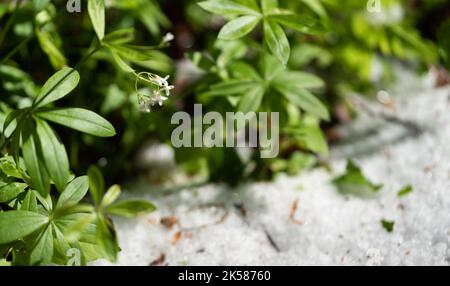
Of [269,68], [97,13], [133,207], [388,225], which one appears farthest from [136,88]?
[388,225]

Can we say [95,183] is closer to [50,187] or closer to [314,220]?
[50,187]

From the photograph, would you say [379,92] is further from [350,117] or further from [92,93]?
[92,93]

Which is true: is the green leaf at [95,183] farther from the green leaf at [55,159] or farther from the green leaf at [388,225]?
the green leaf at [388,225]

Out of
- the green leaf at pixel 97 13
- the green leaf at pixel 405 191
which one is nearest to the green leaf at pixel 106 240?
the green leaf at pixel 97 13

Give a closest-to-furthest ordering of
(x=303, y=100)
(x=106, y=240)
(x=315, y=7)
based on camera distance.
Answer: (x=106, y=240)
(x=303, y=100)
(x=315, y=7)

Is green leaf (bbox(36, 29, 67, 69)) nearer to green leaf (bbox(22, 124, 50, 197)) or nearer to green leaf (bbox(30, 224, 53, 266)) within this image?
green leaf (bbox(22, 124, 50, 197))

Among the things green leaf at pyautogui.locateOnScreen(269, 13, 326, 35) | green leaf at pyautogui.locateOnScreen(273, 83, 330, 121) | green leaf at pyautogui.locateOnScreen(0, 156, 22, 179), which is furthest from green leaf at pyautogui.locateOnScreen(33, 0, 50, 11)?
green leaf at pyautogui.locateOnScreen(273, 83, 330, 121)

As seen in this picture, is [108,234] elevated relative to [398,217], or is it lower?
elevated
